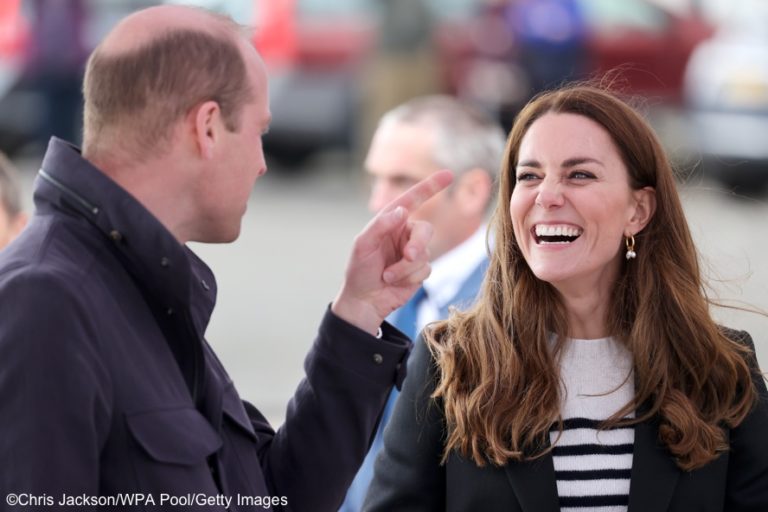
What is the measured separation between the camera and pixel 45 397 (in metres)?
2.21

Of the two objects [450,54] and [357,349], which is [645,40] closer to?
[450,54]

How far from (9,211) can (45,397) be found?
2282 millimetres

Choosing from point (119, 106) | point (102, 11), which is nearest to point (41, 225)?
point (119, 106)

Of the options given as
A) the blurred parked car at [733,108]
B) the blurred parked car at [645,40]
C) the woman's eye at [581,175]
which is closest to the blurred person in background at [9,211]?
the woman's eye at [581,175]

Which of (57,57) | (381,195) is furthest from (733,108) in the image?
(381,195)

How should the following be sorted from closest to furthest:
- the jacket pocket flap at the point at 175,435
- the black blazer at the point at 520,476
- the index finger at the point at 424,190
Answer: the jacket pocket flap at the point at 175,435, the index finger at the point at 424,190, the black blazer at the point at 520,476

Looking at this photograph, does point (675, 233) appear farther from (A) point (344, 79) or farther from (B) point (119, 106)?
(A) point (344, 79)

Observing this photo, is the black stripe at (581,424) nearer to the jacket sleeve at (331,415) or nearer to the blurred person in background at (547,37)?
the jacket sleeve at (331,415)

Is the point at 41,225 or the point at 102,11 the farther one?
the point at 102,11

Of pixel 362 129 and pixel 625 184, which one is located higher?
pixel 362 129

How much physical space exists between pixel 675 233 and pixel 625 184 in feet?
0.62

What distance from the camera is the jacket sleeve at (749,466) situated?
3078 millimetres

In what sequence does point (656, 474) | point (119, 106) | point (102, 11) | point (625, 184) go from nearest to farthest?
point (119, 106) < point (656, 474) < point (625, 184) < point (102, 11)

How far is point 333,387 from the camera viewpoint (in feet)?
9.30
